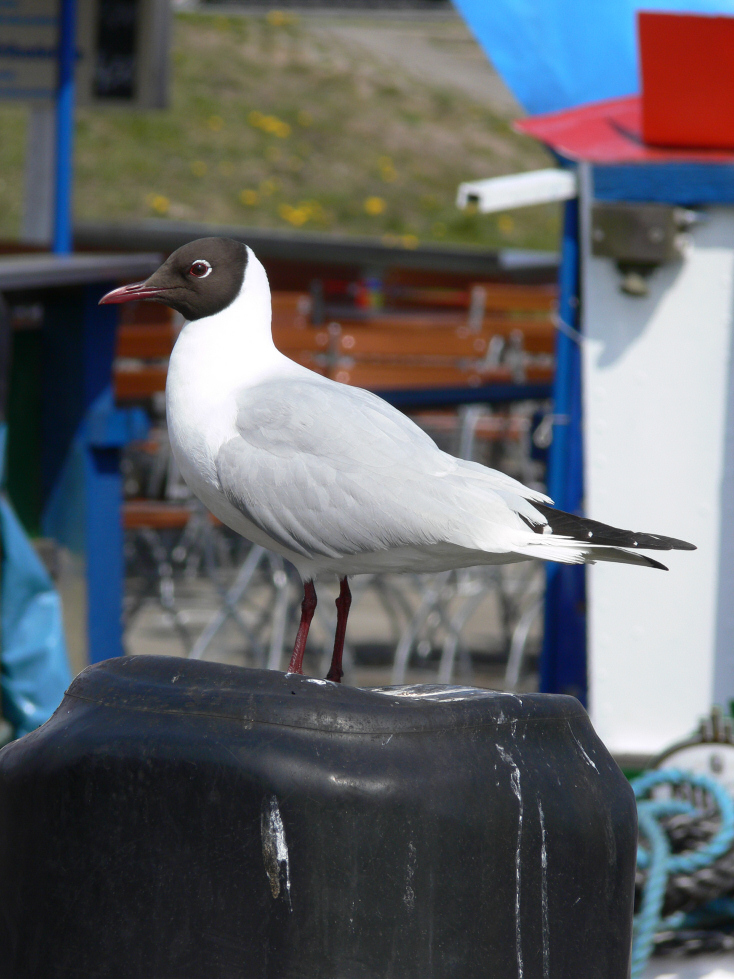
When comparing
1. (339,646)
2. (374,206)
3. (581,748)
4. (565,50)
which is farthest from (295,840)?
(374,206)

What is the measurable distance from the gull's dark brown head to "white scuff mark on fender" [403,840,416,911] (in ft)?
3.29

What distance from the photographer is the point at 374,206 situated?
73.6ft

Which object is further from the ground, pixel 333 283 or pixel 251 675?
pixel 333 283

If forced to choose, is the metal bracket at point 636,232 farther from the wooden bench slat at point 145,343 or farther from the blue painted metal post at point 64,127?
the blue painted metal post at point 64,127

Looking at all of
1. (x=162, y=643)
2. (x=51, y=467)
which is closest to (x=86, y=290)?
(x=51, y=467)

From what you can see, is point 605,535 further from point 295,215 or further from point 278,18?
point 278,18

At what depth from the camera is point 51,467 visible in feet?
16.9

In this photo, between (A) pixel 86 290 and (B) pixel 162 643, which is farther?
(B) pixel 162 643

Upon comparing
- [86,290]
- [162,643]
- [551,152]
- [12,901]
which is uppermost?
[551,152]

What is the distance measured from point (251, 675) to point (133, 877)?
1.03 ft

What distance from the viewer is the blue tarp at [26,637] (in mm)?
4344

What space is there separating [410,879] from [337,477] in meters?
0.72

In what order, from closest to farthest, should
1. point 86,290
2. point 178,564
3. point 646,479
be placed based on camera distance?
1. point 646,479
2. point 86,290
3. point 178,564

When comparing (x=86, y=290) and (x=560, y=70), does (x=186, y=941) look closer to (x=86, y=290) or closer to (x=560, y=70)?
(x=86, y=290)
